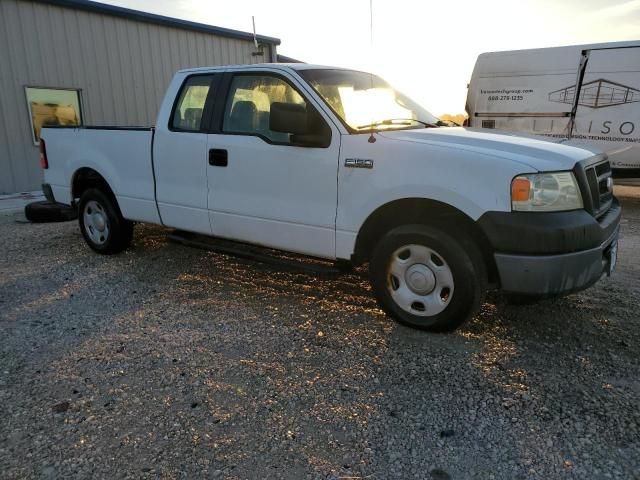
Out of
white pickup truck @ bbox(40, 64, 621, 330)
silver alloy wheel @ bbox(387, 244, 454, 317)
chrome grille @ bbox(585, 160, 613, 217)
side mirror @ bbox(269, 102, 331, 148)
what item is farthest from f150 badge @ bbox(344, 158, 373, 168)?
chrome grille @ bbox(585, 160, 613, 217)

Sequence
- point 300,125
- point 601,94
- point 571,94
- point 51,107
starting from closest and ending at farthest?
point 300,125 → point 601,94 → point 571,94 → point 51,107

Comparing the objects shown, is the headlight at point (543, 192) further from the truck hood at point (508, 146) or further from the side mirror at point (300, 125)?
the side mirror at point (300, 125)

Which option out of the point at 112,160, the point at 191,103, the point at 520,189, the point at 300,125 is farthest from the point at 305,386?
the point at 112,160

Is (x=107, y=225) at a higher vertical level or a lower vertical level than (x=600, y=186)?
lower

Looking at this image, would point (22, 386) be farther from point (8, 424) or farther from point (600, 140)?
point (600, 140)

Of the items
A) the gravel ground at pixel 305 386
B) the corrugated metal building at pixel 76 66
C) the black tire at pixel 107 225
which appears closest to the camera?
the gravel ground at pixel 305 386

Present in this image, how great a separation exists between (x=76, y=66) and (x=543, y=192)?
10676mm

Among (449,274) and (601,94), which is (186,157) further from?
(601,94)

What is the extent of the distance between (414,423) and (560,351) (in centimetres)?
134

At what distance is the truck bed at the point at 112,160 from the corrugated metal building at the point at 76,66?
16.6 feet

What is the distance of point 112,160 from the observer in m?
5.19

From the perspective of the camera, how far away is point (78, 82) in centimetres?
1070

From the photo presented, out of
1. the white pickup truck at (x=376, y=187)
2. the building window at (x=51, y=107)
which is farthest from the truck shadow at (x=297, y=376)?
the building window at (x=51, y=107)

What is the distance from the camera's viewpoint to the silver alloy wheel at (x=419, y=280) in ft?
11.0
